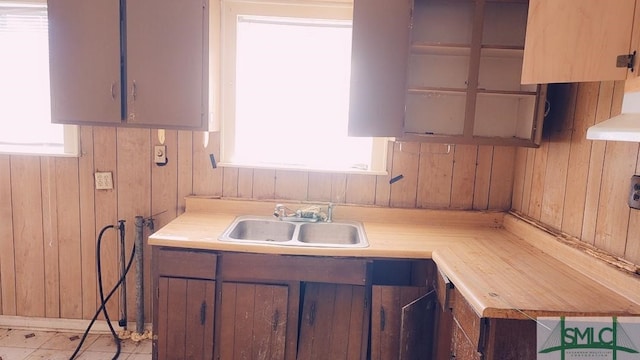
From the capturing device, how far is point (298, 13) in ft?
7.77

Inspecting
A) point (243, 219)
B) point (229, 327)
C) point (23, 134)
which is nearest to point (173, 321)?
point (229, 327)

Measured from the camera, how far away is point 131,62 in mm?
2119

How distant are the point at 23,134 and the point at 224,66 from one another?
1315mm

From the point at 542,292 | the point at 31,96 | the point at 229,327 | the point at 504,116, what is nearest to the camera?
the point at 542,292

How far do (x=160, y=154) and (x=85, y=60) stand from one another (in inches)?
24.7

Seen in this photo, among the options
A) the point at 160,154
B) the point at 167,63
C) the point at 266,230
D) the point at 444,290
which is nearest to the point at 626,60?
the point at 444,290

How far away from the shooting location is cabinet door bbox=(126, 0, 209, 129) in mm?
2092

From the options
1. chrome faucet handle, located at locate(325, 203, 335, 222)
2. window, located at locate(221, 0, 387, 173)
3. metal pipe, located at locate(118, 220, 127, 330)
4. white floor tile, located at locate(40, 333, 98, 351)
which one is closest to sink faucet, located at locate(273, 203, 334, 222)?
chrome faucet handle, located at locate(325, 203, 335, 222)

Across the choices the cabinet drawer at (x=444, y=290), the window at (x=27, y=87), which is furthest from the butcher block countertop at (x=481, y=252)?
the window at (x=27, y=87)

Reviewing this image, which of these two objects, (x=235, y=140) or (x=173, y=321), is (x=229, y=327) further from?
(x=235, y=140)

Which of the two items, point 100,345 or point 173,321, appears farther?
point 100,345

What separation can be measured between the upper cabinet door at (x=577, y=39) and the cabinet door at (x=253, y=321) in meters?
1.43

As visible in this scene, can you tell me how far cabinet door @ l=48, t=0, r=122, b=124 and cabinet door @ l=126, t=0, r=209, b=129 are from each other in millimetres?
81

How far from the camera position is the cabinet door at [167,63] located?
2092mm
